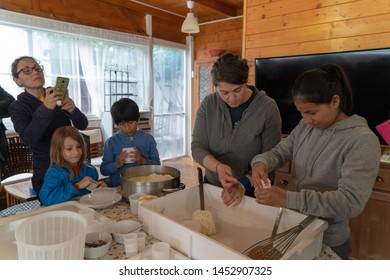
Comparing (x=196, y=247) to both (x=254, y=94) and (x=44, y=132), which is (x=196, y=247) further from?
(x=44, y=132)

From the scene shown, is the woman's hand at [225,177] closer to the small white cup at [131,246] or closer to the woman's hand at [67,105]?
the small white cup at [131,246]

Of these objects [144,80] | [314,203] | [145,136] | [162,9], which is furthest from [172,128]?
[314,203]

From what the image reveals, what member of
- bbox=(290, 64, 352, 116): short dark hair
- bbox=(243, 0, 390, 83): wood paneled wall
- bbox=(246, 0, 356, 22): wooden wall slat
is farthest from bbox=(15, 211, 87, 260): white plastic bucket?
bbox=(246, 0, 356, 22): wooden wall slat

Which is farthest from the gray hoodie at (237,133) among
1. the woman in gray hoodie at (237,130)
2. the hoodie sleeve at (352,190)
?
the hoodie sleeve at (352,190)

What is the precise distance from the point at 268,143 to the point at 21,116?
1144mm

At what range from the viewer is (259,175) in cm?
95

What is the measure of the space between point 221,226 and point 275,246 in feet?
0.90

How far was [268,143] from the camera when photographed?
4.00 ft

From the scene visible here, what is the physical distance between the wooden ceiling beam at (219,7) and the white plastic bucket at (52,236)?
3.34 meters

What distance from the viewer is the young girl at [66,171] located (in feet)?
3.65

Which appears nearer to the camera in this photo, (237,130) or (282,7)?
(237,130)

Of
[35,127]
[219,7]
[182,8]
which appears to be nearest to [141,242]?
[35,127]

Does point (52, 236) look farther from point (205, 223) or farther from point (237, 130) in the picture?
point (237, 130)
